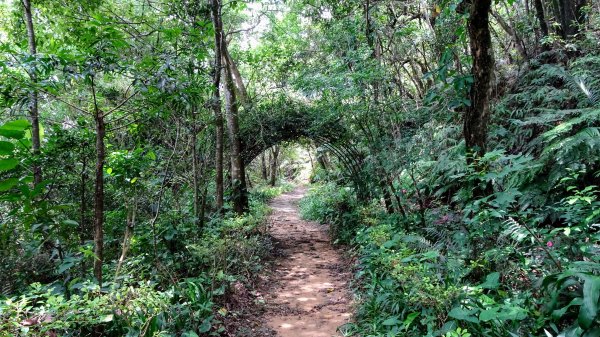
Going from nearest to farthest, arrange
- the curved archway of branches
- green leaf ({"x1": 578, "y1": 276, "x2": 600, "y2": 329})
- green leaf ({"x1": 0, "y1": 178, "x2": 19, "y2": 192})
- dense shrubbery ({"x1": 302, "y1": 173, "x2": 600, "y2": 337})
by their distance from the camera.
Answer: green leaf ({"x1": 578, "y1": 276, "x2": 600, "y2": 329})
green leaf ({"x1": 0, "y1": 178, "x2": 19, "y2": 192})
dense shrubbery ({"x1": 302, "y1": 173, "x2": 600, "y2": 337})
the curved archway of branches

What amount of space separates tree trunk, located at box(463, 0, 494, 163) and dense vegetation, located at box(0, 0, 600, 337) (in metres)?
0.02

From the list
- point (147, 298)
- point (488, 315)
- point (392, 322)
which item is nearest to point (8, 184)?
point (147, 298)

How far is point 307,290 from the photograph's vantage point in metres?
5.24

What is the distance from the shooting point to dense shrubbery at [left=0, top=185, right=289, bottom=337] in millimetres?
2307

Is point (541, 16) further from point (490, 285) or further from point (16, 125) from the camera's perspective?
point (16, 125)

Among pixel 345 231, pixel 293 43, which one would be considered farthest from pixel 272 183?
pixel 345 231

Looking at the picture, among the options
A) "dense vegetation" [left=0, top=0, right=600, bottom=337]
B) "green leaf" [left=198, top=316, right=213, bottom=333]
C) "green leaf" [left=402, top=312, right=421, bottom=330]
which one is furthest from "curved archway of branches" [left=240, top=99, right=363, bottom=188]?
"green leaf" [left=402, top=312, right=421, bottom=330]

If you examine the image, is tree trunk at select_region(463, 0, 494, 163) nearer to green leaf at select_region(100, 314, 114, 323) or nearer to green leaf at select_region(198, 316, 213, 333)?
green leaf at select_region(198, 316, 213, 333)

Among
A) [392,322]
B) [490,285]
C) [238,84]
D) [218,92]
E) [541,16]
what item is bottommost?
[392,322]

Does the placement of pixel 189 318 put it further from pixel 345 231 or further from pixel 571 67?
pixel 571 67

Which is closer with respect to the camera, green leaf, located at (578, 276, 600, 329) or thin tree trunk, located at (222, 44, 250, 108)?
green leaf, located at (578, 276, 600, 329)

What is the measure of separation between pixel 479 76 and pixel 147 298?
149 inches

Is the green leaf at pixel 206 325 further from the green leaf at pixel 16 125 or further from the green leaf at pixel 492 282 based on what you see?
the green leaf at pixel 492 282

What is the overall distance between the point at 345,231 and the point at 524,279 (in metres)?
4.66
